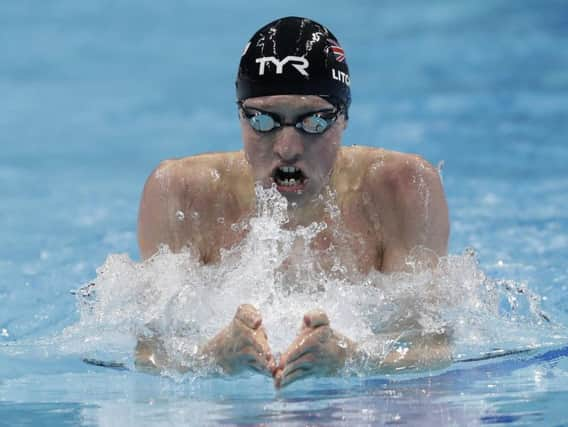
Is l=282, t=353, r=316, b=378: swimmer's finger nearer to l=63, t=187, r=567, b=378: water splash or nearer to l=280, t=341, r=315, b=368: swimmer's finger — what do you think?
l=280, t=341, r=315, b=368: swimmer's finger

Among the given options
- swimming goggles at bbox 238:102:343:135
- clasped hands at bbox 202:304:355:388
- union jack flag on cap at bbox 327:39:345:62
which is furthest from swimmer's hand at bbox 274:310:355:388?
union jack flag on cap at bbox 327:39:345:62

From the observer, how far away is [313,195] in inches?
135

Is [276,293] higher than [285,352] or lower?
higher

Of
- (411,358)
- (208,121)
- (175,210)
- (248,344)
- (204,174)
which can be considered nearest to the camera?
(248,344)

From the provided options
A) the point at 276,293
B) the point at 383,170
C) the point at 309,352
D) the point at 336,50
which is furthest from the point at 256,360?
the point at 336,50

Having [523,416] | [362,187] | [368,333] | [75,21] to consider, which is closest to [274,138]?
[362,187]

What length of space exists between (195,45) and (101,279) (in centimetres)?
680

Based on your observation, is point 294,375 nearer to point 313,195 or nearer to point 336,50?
point 313,195

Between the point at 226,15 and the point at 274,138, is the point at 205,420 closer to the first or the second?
the point at 274,138

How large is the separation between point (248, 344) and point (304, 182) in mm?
760

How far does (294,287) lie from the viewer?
3523 millimetres

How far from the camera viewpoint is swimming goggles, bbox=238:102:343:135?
3223 millimetres

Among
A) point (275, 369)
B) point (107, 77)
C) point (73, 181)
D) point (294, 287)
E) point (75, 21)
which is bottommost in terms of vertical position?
point (275, 369)

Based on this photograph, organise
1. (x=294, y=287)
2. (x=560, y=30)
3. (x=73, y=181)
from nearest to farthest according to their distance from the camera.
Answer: (x=294, y=287) < (x=73, y=181) < (x=560, y=30)
